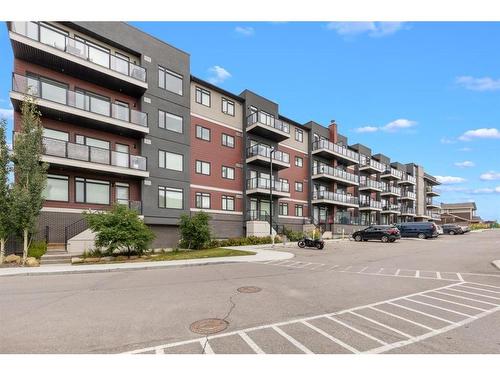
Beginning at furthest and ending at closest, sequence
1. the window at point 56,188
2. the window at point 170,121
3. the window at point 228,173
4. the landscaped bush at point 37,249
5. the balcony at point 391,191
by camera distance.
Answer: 1. the balcony at point 391,191
2. the window at point 228,173
3. the window at point 170,121
4. the window at point 56,188
5. the landscaped bush at point 37,249

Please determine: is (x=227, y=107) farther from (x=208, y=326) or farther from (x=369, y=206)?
(x=369, y=206)

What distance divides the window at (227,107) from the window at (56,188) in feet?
51.9

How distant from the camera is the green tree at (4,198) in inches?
597

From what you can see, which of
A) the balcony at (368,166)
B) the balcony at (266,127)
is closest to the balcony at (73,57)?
the balcony at (266,127)

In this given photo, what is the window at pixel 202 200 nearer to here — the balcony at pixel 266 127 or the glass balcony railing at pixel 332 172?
the balcony at pixel 266 127

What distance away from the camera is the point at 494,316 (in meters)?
7.04

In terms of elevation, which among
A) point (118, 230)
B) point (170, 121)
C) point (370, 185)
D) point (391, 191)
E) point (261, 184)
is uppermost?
point (170, 121)

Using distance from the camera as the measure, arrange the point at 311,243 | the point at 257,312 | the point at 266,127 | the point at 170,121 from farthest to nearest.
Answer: the point at 266,127
the point at 170,121
the point at 311,243
the point at 257,312

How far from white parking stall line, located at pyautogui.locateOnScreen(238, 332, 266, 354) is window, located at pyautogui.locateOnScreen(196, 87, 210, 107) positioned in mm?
24967

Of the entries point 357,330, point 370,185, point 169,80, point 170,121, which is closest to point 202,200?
point 170,121

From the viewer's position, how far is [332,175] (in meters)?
40.0

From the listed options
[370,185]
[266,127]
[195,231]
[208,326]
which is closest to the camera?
[208,326]

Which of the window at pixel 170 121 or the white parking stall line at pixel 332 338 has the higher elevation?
the window at pixel 170 121

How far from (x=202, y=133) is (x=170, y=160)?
15.7ft
